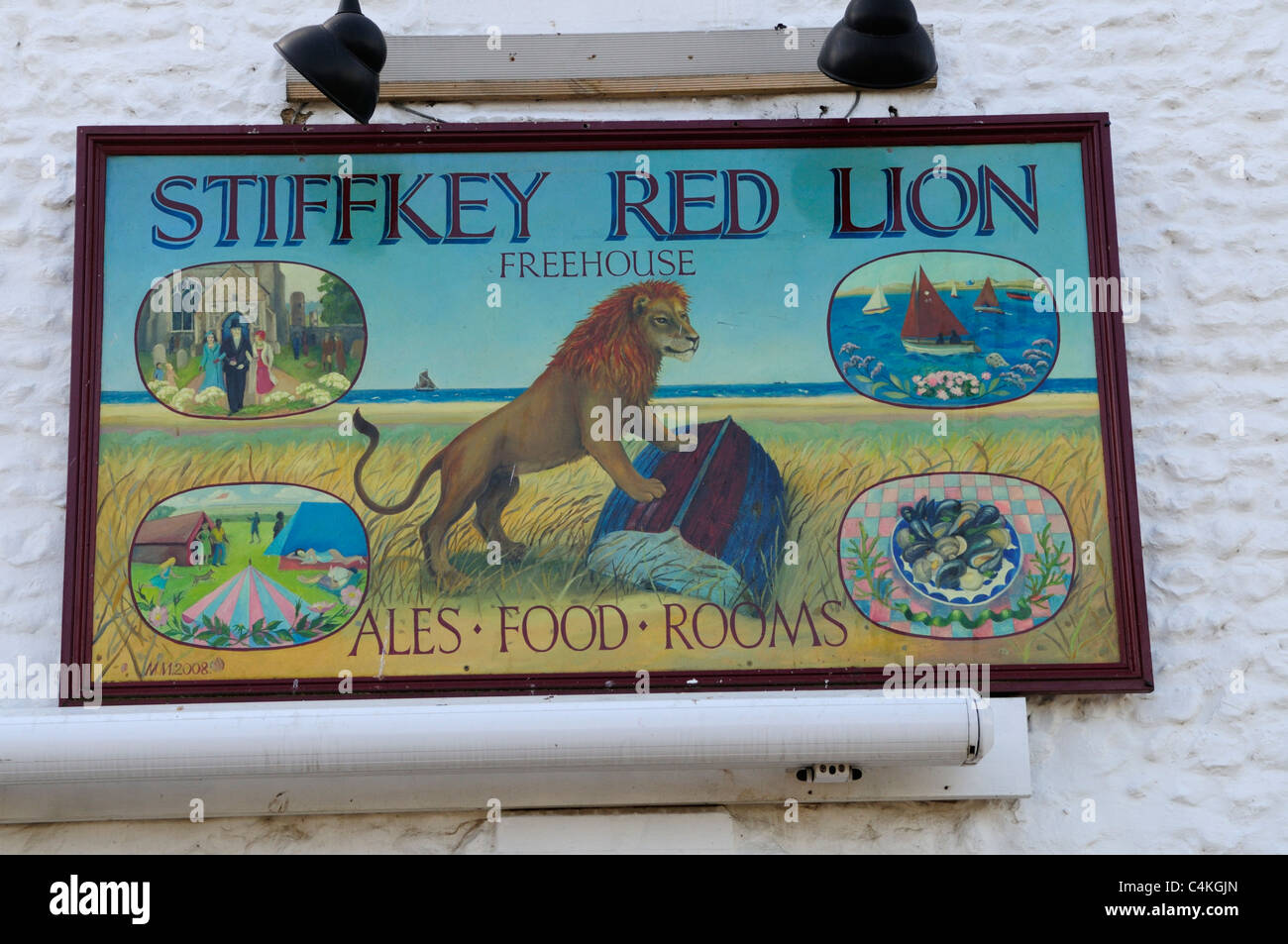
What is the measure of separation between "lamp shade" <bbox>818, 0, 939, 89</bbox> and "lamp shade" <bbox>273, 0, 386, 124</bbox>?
122 centimetres

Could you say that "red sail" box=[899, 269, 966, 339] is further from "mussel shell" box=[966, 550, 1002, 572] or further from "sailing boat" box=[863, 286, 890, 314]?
"mussel shell" box=[966, 550, 1002, 572]

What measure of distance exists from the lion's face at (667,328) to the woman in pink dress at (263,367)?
39.9 inches

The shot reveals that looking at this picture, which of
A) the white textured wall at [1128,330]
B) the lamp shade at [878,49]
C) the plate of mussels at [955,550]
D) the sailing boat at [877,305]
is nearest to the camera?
the white textured wall at [1128,330]

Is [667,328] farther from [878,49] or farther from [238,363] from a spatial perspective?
[238,363]

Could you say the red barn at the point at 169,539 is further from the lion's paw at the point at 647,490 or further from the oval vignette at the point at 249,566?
the lion's paw at the point at 647,490

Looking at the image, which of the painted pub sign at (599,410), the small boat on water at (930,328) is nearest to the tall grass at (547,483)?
the painted pub sign at (599,410)

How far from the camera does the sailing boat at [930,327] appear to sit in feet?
14.7

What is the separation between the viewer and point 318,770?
391 cm

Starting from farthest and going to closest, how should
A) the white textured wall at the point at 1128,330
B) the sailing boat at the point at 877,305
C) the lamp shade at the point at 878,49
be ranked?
the sailing boat at the point at 877,305 < the lamp shade at the point at 878,49 < the white textured wall at the point at 1128,330

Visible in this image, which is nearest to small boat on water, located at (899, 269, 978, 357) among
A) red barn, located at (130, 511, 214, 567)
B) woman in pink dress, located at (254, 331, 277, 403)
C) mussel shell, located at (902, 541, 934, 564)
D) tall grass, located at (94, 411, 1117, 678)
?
tall grass, located at (94, 411, 1117, 678)

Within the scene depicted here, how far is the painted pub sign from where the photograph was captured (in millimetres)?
4250

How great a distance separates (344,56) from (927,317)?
172 centimetres

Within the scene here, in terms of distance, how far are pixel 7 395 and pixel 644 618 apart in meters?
1.86
